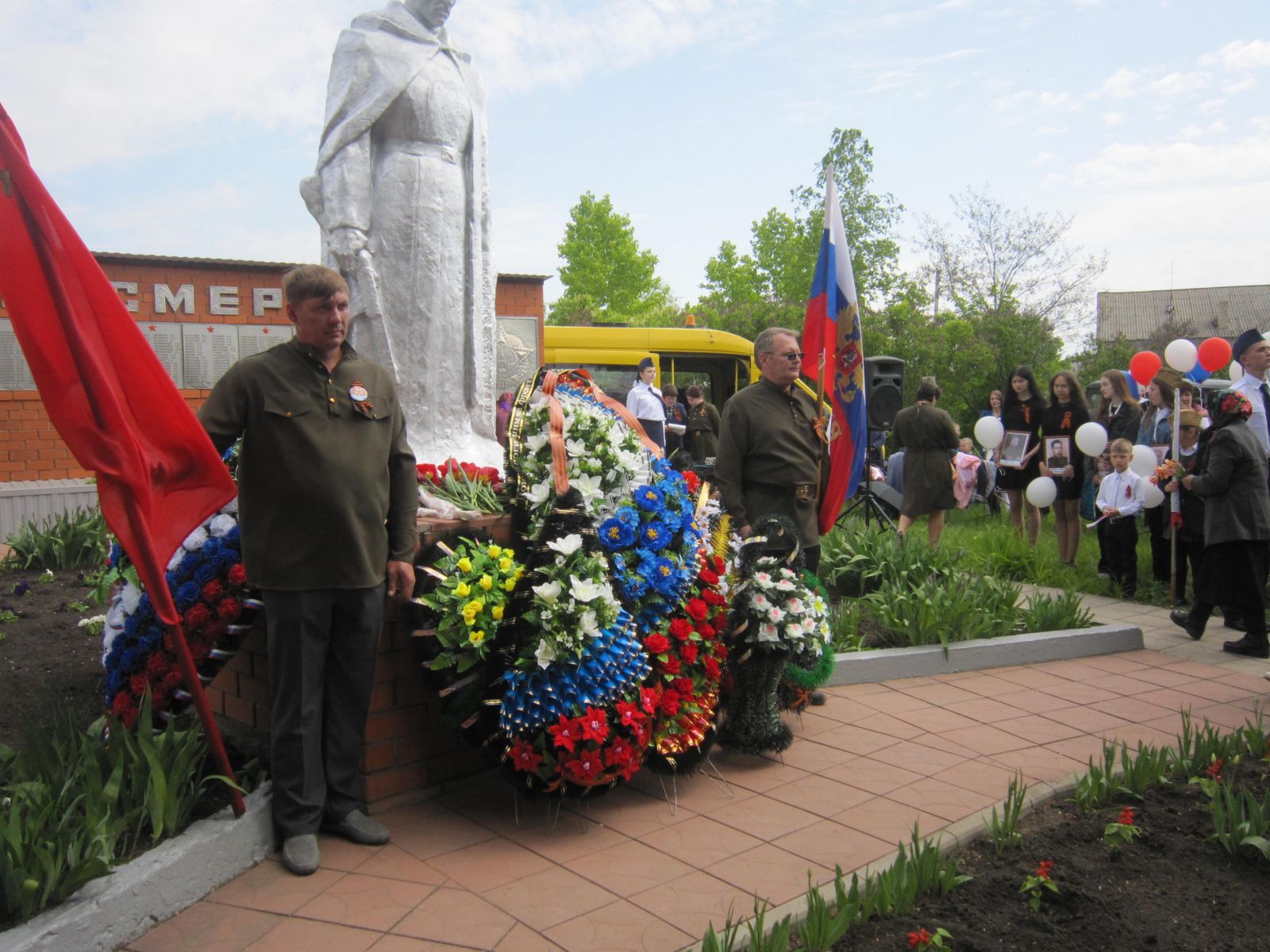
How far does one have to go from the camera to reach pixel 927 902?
291 cm

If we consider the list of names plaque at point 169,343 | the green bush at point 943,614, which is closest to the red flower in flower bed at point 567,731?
the green bush at point 943,614

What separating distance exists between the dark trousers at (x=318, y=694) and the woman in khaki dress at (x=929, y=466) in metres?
6.70

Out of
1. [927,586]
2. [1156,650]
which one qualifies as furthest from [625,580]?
[1156,650]

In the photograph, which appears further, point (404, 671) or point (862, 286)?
point (862, 286)

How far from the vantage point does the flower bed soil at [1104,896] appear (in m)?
2.75

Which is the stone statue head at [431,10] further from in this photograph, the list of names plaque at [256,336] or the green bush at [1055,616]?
the list of names plaque at [256,336]

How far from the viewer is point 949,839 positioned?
337 centimetres

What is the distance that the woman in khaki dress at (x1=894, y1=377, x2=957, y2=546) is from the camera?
918 centimetres

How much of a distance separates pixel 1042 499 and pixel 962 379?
12689 mm

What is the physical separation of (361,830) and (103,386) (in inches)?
65.2

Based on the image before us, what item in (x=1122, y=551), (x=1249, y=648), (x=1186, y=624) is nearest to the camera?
(x=1249, y=648)

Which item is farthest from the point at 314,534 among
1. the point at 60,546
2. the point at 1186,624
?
the point at 1186,624

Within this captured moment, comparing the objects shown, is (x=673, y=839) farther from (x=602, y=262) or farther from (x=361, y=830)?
(x=602, y=262)

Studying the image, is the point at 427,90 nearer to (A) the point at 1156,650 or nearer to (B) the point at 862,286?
(A) the point at 1156,650
